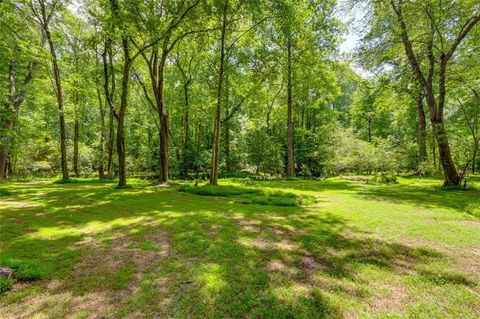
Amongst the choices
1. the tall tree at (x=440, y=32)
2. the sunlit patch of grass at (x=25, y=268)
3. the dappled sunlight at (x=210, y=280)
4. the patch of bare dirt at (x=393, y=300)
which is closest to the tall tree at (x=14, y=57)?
the sunlit patch of grass at (x=25, y=268)

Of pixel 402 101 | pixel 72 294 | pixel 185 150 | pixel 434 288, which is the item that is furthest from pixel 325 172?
pixel 72 294

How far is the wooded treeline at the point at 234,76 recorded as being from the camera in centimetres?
1269

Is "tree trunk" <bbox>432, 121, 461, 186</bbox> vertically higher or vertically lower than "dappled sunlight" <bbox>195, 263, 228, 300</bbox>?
higher

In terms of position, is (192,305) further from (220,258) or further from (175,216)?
(175,216)

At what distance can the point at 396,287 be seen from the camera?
3326 mm

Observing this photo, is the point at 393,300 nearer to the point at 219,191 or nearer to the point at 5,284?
the point at 5,284

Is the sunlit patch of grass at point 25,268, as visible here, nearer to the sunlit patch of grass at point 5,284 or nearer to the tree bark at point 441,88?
the sunlit patch of grass at point 5,284

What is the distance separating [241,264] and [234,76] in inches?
827

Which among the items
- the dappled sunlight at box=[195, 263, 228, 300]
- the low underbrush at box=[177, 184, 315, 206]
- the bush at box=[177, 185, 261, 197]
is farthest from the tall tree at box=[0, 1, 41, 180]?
the dappled sunlight at box=[195, 263, 228, 300]

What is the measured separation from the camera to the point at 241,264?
3969 mm

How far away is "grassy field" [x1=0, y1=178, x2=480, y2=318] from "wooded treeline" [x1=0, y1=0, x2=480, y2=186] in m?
8.52

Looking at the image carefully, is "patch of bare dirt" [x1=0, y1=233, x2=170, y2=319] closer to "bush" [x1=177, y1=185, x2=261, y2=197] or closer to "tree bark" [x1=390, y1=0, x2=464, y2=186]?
"bush" [x1=177, y1=185, x2=261, y2=197]

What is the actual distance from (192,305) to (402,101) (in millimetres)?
20194

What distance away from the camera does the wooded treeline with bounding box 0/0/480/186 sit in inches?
500
